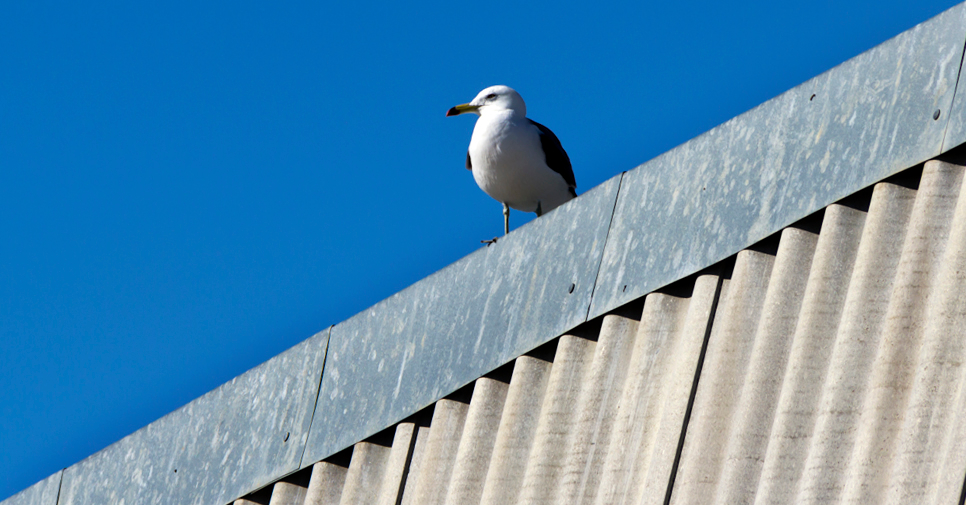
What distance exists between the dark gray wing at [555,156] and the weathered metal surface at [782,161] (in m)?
3.33

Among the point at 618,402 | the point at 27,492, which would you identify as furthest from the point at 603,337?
the point at 27,492

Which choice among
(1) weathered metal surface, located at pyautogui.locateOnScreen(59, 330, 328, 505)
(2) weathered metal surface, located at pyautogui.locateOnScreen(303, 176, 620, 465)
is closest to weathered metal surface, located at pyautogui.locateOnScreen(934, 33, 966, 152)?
(2) weathered metal surface, located at pyautogui.locateOnScreen(303, 176, 620, 465)

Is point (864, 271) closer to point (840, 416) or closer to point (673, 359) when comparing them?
point (840, 416)

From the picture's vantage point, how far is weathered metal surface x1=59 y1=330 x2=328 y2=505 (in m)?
5.82

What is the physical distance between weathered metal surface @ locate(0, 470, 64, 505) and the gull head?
3.70m

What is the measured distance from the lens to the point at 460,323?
17.1 ft

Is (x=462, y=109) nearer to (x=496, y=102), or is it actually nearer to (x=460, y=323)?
(x=496, y=102)

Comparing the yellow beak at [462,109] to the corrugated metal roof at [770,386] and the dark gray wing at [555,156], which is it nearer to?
the dark gray wing at [555,156]

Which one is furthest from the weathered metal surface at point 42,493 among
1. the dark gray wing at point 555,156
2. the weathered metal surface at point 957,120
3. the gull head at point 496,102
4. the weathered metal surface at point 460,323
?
the weathered metal surface at point 957,120

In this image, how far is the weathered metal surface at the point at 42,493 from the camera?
694 cm

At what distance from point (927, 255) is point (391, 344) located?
2578 mm

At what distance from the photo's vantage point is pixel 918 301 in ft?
11.5

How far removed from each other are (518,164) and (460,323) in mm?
2813

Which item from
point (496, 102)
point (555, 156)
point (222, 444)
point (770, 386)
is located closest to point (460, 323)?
point (222, 444)
